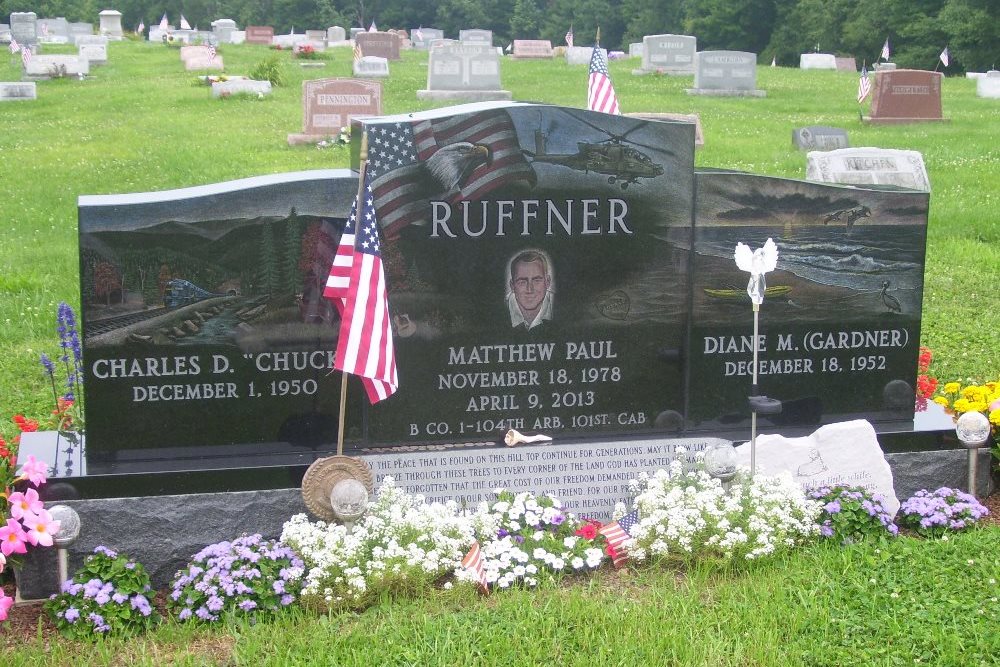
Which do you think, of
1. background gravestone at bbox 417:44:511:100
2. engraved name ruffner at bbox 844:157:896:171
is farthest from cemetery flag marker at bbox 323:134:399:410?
background gravestone at bbox 417:44:511:100

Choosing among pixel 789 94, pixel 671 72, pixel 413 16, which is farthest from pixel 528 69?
pixel 413 16

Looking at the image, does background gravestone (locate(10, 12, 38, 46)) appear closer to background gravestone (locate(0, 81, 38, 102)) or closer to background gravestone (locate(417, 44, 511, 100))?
background gravestone (locate(0, 81, 38, 102))

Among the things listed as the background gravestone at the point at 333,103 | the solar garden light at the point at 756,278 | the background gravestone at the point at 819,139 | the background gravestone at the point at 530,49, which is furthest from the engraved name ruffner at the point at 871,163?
the background gravestone at the point at 530,49

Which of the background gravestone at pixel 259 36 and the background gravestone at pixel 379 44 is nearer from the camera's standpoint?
the background gravestone at pixel 379 44

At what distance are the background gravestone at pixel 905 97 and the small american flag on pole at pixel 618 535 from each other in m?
19.7

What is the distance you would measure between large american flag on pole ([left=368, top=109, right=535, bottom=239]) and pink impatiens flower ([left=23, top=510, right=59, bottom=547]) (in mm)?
2207

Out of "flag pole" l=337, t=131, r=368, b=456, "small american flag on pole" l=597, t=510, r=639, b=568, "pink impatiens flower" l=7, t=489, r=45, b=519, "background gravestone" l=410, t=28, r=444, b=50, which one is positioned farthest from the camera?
"background gravestone" l=410, t=28, r=444, b=50

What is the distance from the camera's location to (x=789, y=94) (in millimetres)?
29953

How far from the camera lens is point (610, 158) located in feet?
21.8

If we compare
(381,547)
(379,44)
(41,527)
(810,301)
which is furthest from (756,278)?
(379,44)

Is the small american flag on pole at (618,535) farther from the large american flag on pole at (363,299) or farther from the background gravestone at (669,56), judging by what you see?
the background gravestone at (669,56)

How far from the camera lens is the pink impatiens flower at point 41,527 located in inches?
219

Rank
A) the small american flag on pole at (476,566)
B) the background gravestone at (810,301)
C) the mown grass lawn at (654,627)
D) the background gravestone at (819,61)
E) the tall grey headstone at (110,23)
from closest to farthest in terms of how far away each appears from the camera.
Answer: the mown grass lawn at (654,627), the small american flag on pole at (476,566), the background gravestone at (810,301), the background gravestone at (819,61), the tall grey headstone at (110,23)

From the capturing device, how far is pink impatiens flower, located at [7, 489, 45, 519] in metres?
5.62
